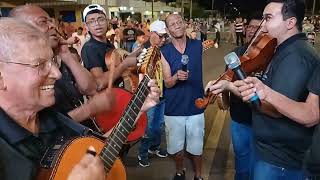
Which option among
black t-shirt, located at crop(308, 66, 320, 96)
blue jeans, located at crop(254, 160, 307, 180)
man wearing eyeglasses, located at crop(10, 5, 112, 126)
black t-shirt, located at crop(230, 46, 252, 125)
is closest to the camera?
black t-shirt, located at crop(308, 66, 320, 96)

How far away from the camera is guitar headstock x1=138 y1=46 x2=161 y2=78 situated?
2523 millimetres

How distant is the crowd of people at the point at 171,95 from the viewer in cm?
176

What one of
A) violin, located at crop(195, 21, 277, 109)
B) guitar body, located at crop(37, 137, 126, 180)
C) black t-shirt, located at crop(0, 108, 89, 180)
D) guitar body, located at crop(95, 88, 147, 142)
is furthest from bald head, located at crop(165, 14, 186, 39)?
black t-shirt, located at crop(0, 108, 89, 180)

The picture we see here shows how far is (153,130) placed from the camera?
5.45 meters

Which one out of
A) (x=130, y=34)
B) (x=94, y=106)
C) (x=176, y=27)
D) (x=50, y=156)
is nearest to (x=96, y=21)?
(x=176, y=27)

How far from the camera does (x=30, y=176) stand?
67.8 inches

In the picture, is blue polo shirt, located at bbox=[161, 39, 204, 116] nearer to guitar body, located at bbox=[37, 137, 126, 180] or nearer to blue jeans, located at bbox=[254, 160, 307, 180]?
blue jeans, located at bbox=[254, 160, 307, 180]

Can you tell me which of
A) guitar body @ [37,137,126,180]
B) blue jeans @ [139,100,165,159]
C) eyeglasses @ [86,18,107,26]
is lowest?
blue jeans @ [139,100,165,159]

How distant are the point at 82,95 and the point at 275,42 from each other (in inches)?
65.7

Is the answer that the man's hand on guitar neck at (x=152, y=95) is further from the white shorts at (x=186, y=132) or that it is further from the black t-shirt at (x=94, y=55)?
the white shorts at (x=186, y=132)

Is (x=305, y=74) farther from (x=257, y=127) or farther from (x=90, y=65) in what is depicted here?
(x=90, y=65)

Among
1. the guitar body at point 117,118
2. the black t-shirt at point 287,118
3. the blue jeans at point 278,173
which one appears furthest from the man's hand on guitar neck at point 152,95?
the blue jeans at point 278,173

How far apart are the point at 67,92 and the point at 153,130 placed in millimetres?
2625

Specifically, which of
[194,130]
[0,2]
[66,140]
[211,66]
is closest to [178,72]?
[194,130]
